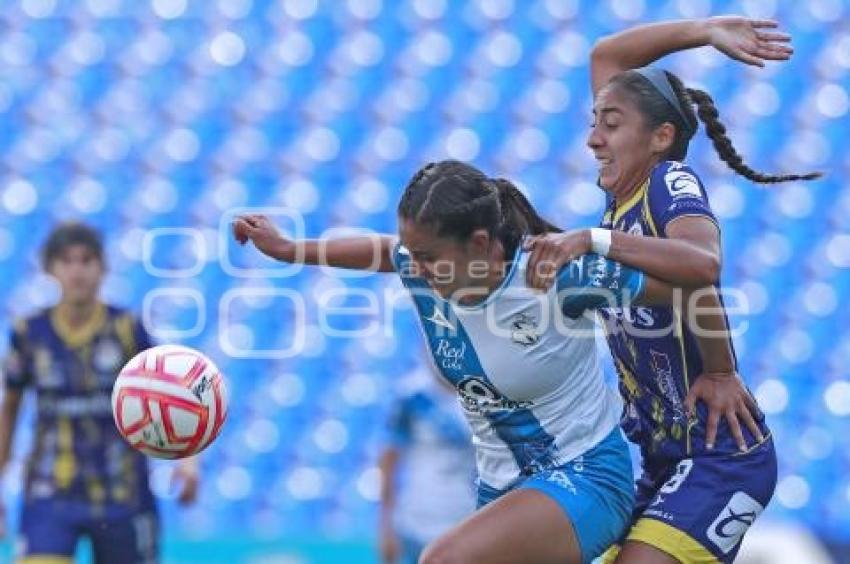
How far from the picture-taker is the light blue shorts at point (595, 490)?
402cm

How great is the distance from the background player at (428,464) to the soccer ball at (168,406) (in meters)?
2.03

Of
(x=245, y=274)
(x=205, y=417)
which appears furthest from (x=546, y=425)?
(x=245, y=274)

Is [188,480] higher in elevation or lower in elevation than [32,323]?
lower

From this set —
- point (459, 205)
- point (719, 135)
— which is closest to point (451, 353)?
point (459, 205)

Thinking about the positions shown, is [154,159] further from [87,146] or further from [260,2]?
[260,2]

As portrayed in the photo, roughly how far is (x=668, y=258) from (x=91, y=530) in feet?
10.8

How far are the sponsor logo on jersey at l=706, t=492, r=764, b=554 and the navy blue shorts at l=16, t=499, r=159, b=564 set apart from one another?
286 centimetres

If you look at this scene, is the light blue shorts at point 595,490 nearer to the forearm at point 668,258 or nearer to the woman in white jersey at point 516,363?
the woman in white jersey at point 516,363

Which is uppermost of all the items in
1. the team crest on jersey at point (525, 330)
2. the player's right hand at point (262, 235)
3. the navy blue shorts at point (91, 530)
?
the player's right hand at point (262, 235)

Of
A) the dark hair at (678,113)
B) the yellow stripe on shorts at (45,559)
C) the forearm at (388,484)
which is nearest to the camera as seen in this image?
the dark hair at (678,113)

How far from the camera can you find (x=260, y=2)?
10055 millimetres

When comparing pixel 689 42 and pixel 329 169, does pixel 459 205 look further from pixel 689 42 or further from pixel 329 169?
pixel 329 169

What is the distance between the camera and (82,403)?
634 cm

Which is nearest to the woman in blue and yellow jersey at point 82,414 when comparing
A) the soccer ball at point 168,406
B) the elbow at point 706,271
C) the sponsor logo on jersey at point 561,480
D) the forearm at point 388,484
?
the forearm at point 388,484
